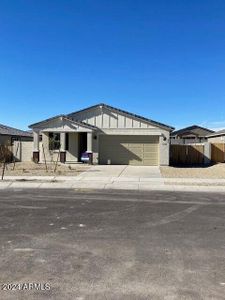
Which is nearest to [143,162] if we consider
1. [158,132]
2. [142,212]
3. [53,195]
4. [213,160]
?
[158,132]

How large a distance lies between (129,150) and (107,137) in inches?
78.0

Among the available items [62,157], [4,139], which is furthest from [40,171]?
Result: [4,139]

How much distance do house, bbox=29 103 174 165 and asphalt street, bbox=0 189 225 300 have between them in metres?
17.7

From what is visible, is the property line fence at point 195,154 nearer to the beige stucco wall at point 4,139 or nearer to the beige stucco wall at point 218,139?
the beige stucco wall at point 218,139

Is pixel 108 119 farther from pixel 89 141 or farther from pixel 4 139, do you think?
pixel 4 139

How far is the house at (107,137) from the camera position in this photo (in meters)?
29.4

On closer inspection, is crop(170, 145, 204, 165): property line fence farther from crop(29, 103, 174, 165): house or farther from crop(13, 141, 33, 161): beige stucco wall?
crop(13, 141, 33, 161): beige stucco wall

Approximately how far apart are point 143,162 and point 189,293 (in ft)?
81.7

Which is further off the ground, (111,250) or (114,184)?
(114,184)

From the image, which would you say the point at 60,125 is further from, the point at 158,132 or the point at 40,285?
the point at 40,285

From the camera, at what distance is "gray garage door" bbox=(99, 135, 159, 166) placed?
29641 mm

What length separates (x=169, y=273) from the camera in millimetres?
5539

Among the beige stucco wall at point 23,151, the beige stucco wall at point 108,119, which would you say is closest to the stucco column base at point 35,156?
the beige stucco wall at point 23,151

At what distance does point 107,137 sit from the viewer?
29.9 metres
